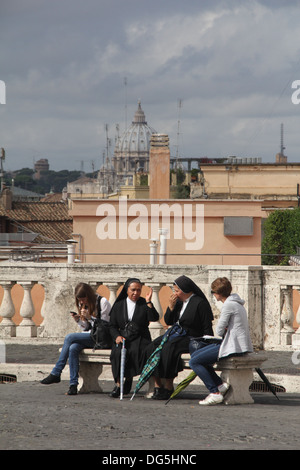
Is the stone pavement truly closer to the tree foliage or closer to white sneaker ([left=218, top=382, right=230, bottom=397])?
white sneaker ([left=218, top=382, right=230, bottom=397])

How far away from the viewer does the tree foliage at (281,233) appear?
168 feet

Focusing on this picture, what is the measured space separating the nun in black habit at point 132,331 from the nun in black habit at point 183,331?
0.20 meters

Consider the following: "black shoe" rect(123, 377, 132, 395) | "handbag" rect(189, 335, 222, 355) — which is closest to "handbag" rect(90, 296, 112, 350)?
"black shoe" rect(123, 377, 132, 395)

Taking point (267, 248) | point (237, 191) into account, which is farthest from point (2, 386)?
point (237, 191)

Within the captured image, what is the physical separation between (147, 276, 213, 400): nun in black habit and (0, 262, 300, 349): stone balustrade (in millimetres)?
2345

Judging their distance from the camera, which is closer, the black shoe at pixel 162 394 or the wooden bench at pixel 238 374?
the wooden bench at pixel 238 374

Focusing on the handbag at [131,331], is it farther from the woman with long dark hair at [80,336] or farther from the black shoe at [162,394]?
the black shoe at [162,394]

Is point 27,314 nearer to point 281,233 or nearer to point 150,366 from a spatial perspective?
point 150,366

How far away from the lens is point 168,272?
10984mm

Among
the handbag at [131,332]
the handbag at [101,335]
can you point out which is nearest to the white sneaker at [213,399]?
the handbag at [131,332]

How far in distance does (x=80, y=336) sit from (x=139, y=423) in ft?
6.87

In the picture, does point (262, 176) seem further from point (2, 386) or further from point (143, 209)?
point (2, 386)

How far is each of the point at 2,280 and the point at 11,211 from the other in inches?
2624

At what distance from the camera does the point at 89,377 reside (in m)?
8.77
